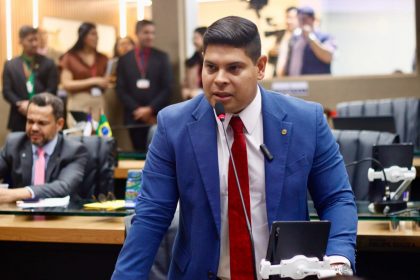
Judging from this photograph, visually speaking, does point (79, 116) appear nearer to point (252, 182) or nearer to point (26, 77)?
point (26, 77)

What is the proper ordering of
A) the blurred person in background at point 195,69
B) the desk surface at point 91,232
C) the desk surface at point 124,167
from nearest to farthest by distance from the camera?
1. the desk surface at point 91,232
2. the desk surface at point 124,167
3. the blurred person in background at point 195,69

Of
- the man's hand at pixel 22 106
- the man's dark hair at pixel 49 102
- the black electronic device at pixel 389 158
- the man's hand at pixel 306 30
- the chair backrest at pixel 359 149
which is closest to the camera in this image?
the black electronic device at pixel 389 158

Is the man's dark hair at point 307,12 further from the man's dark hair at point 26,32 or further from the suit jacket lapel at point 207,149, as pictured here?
the suit jacket lapel at point 207,149

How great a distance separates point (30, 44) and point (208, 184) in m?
6.25

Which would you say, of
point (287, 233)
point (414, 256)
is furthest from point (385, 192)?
point (287, 233)

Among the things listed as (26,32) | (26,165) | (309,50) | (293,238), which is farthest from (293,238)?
(309,50)

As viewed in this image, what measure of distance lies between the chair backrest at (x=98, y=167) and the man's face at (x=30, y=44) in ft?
10.7

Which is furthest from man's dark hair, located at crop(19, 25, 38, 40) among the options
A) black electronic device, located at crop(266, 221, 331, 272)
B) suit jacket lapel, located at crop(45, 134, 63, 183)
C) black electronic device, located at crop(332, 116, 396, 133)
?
black electronic device, located at crop(266, 221, 331, 272)

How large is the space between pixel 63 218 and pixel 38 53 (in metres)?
4.81

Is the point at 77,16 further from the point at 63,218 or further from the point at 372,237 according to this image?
the point at 372,237

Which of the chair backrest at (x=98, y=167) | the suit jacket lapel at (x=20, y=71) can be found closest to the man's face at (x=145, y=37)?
the suit jacket lapel at (x=20, y=71)

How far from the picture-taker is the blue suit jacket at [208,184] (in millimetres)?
2309

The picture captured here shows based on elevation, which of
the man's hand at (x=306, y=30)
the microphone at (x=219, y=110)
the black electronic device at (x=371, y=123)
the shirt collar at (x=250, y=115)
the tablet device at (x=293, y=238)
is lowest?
the black electronic device at (x=371, y=123)

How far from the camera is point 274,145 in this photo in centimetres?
234
